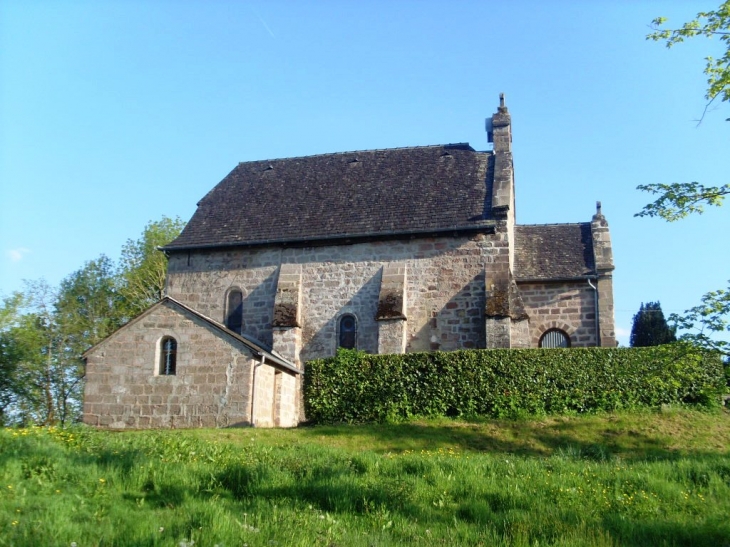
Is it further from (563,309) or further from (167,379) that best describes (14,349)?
(563,309)

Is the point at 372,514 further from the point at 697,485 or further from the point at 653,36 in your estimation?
the point at 653,36

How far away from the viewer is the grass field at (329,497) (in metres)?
8.77

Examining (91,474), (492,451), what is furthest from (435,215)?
(91,474)

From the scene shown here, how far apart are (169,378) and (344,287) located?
23.3 ft

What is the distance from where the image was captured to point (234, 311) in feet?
88.6

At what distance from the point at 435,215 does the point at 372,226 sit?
2.28 metres

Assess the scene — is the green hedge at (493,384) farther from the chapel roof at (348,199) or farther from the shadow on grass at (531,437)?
the chapel roof at (348,199)

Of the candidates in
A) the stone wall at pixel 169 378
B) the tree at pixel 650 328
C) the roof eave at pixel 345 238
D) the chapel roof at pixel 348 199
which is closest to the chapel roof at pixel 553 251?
the roof eave at pixel 345 238

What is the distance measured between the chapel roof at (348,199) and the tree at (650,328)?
9842 millimetres

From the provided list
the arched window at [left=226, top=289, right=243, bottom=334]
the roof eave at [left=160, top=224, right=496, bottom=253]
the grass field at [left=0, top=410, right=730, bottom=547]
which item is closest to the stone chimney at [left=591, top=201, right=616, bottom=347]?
the roof eave at [left=160, top=224, right=496, bottom=253]

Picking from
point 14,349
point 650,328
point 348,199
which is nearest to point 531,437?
point 348,199

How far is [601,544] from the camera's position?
9.05 meters

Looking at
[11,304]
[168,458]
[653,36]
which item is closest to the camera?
[168,458]

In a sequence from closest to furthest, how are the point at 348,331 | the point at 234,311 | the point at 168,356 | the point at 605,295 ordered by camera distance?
the point at 168,356 < the point at 605,295 < the point at 348,331 < the point at 234,311
